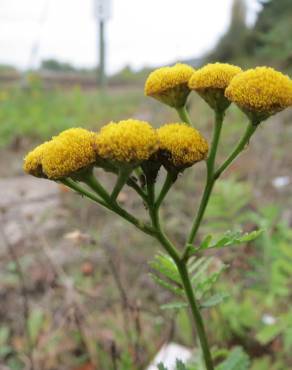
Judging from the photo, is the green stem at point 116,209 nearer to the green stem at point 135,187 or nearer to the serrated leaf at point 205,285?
the green stem at point 135,187

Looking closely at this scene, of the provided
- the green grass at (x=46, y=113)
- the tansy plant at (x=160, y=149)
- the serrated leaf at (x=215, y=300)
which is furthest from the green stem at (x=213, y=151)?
the green grass at (x=46, y=113)

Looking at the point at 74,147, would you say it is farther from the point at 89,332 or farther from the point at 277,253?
the point at 89,332

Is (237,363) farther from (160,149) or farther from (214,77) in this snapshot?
(214,77)

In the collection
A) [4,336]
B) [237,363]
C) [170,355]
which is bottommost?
[4,336]

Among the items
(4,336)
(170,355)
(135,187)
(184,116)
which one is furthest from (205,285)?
(4,336)

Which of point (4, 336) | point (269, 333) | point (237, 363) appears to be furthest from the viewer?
point (4, 336)

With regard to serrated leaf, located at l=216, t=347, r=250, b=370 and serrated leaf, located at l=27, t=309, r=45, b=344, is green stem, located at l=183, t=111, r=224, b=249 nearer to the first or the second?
serrated leaf, located at l=216, t=347, r=250, b=370
